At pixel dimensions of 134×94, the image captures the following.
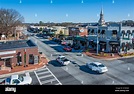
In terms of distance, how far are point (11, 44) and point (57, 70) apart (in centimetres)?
57

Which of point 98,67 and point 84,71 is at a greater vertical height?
point 98,67

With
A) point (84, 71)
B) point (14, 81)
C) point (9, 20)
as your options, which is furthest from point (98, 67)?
point (9, 20)

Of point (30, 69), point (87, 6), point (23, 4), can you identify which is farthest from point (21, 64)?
point (87, 6)

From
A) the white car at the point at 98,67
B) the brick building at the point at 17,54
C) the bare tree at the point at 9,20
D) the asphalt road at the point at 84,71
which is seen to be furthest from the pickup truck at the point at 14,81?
the white car at the point at 98,67

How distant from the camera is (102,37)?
1836mm

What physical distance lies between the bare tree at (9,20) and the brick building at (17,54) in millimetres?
147

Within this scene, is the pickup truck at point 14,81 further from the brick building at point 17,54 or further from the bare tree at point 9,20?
the bare tree at point 9,20

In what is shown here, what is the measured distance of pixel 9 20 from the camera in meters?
1.32

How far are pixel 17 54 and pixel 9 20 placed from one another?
1.07 ft

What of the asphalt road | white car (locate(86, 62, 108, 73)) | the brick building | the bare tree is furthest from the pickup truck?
white car (locate(86, 62, 108, 73))

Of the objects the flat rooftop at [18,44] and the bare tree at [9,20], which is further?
the flat rooftop at [18,44]

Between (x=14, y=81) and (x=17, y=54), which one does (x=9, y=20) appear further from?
(x=14, y=81)

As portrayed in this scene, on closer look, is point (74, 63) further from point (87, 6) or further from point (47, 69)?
point (87, 6)

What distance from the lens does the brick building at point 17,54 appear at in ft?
4.22
